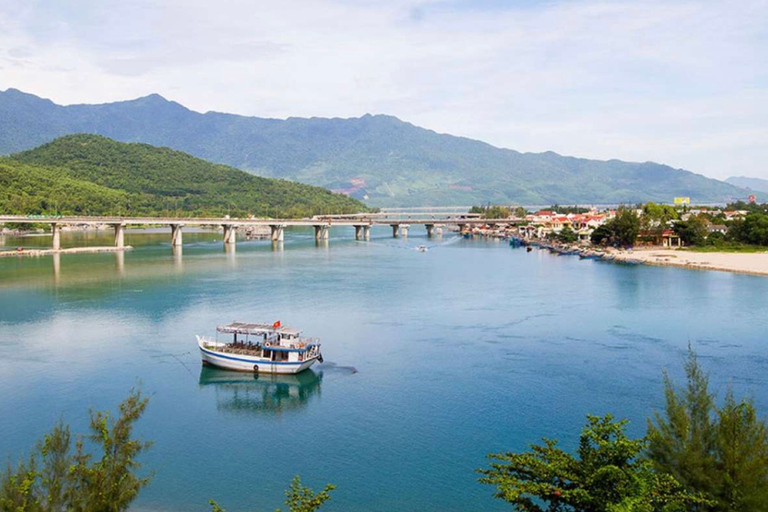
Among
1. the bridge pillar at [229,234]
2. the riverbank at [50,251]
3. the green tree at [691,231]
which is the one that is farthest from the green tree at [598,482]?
the bridge pillar at [229,234]

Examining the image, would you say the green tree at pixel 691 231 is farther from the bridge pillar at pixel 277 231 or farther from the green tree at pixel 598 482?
the green tree at pixel 598 482

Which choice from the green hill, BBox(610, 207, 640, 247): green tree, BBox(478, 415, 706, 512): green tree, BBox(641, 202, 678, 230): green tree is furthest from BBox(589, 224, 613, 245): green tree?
BBox(478, 415, 706, 512): green tree

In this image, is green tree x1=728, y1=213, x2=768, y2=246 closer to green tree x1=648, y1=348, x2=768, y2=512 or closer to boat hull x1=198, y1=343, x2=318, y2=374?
boat hull x1=198, y1=343, x2=318, y2=374

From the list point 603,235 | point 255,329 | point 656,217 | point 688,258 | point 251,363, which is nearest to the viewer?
point 251,363

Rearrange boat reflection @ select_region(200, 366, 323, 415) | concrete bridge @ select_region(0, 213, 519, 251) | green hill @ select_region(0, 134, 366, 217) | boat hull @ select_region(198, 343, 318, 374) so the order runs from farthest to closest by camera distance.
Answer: green hill @ select_region(0, 134, 366, 217) → concrete bridge @ select_region(0, 213, 519, 251) → boat hull @ select_region(198, 343, 318, 374) → boat reflection @ select_region(200, 366, 323, 415)

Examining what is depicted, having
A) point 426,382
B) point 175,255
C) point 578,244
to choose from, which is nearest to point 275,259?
point 175,255

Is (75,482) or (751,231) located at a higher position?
(751,231)

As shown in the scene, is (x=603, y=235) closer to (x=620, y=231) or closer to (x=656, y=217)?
(x=620, y=231)

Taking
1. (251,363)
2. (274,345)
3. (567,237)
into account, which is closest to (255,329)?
(274,345)
